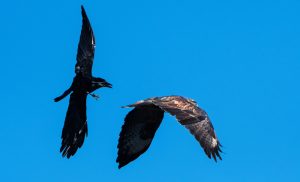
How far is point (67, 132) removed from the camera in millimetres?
20938

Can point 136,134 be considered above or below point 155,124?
below

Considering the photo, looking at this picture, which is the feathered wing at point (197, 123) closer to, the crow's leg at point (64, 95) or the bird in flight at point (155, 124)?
the bird in flight at point (155, 124)

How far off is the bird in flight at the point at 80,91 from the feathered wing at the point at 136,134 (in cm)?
94

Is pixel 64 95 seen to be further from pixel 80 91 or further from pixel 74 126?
pixel 74 126

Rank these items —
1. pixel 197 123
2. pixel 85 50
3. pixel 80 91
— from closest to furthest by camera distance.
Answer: pixel 197 123
pixel 80 91
pixel 85 50

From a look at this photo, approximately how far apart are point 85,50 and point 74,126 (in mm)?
1878

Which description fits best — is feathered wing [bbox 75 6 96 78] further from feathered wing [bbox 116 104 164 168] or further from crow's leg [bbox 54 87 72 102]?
→ feathered wing [bbox 116 104 164 168]

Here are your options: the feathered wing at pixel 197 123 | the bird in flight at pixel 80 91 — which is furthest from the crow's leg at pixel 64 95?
the feathered wing at pixel 197 123

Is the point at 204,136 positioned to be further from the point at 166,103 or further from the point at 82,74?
the point at 82,74

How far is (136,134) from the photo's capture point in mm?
20922

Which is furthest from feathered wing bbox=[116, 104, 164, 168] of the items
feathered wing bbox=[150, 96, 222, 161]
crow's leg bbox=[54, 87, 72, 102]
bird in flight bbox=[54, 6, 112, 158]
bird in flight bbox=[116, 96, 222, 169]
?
feathered wing bbox=[150, 96, 222, 161]

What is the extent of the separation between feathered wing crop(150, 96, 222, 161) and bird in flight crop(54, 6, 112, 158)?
2492 millimetres

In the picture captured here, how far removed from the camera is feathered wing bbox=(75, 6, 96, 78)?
2109cm

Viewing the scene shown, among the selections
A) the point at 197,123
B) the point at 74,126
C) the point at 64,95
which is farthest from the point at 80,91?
the point at 197,123
